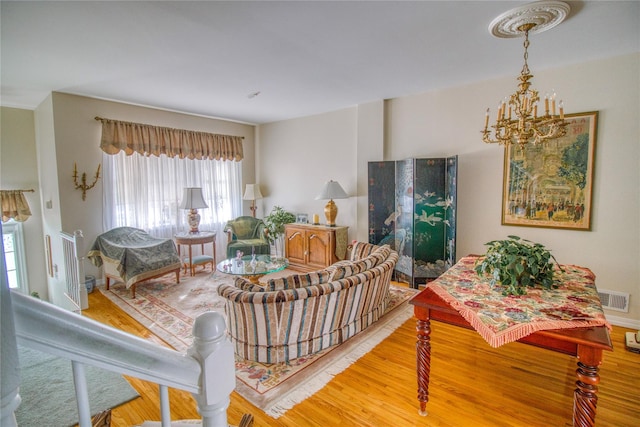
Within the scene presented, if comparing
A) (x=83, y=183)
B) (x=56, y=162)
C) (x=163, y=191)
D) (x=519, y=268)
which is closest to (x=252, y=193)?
(x=163, y=191)

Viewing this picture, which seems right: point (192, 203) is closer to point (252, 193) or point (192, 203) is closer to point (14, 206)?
point (252, 193)

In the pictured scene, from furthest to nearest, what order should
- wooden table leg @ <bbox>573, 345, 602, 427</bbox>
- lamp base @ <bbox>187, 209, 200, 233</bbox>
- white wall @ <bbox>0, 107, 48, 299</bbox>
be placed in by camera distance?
1. lamp base @ <bbox>187, 209, 200, 233</bbox>
2. white wall @ <bbox>0, 107, 48, 299</bbox>
3. wooden table leg @ <bbox>573, 345, 602, 427</bbox>

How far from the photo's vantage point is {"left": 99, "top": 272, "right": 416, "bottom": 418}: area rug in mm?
2262

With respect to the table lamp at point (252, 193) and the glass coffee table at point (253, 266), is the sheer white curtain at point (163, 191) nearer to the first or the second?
the table lamp at point (252, 193)

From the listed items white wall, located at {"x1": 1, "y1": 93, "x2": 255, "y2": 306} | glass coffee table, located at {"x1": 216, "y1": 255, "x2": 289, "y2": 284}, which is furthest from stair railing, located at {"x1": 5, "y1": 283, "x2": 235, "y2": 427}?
white wall, located at {"x1": 1, "y1": 93, "x2": 255, "y2": 306}

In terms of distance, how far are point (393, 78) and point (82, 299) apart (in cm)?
460

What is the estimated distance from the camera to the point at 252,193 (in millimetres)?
6301

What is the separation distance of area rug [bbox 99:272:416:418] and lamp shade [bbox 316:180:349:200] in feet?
5.30

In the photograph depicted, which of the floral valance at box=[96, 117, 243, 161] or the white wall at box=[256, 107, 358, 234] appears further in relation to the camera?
the white wall at box=[256, 107, 358, 234]

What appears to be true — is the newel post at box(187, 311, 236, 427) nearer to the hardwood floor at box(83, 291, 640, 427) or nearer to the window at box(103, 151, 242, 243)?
the hardwood floor at box(83, 291, 640, 427)

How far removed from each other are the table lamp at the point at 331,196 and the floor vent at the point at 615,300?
330 centimetres

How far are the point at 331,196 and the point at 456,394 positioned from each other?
322cm

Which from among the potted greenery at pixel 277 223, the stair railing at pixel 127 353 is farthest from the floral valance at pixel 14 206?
the stair railing at pixel 127 353

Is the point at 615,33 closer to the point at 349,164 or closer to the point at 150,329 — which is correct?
the point at 349,164
